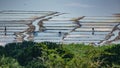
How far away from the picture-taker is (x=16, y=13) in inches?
344

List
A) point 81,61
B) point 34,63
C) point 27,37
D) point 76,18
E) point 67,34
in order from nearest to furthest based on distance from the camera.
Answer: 1. point 81,61
2. point 34,63
3. point 27,37
4. point 67,34
5. point 76,18

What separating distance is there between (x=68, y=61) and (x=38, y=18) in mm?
4371

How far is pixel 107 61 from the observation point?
4453mm

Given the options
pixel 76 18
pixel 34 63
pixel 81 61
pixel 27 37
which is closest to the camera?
pixel 81 61

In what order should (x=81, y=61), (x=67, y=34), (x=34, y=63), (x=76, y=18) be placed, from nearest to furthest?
(x=81, y=61), (x=34, y=63), (x=67, y=34), (x=76, y=18)

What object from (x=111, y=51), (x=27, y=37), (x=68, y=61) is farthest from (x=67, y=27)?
(x=68, y=61)

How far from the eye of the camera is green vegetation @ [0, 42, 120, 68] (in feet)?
13.4

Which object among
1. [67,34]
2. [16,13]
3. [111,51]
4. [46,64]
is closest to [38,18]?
[16,13]

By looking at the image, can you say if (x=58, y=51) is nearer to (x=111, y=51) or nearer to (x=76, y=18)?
(x=111, y=51)

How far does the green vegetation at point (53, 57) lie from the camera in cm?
408

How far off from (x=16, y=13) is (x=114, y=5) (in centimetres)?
212

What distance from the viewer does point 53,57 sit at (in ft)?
13.7

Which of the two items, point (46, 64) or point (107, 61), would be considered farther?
point (107, 61)

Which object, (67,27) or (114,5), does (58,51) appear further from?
(114,5)
